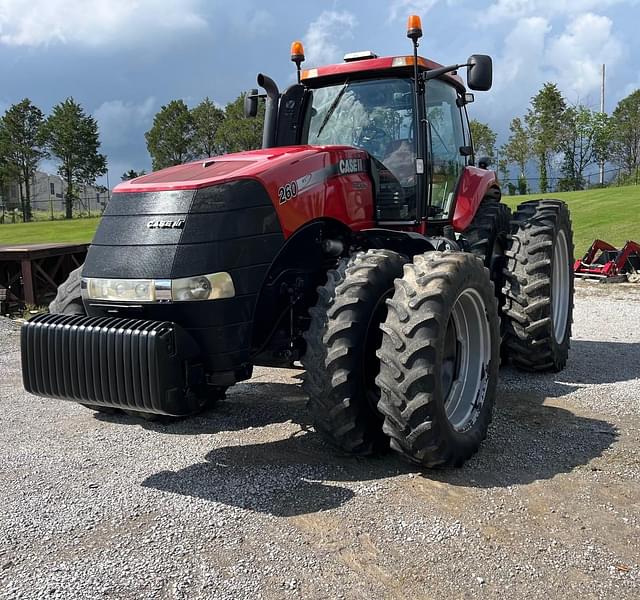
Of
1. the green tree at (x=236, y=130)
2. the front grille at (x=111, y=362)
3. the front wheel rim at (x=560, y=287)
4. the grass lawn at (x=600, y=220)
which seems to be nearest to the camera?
the front grille at (x=111, y=362)

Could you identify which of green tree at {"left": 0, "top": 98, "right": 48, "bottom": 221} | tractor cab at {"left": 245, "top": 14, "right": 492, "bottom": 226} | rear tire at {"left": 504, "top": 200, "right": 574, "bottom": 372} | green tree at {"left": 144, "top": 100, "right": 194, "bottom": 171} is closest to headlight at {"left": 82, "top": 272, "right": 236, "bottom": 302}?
tractor cab at {"left": 245, "top": 14, "right": 492, "bottom": 226}

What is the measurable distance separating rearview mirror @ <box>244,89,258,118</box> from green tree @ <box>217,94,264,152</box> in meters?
39.4

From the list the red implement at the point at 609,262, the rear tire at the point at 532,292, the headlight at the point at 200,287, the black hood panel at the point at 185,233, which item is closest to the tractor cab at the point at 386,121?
the rear tire at the point at 532,292

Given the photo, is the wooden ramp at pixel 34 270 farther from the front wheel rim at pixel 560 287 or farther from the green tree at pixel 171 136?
the green tree at pixel 171 136

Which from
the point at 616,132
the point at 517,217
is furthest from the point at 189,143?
the point at 517,217

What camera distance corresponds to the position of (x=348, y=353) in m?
4.11

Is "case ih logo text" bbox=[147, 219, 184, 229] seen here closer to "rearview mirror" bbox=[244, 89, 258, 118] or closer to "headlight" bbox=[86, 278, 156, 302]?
"headlight" bbox=[86, 278, 156, 302]

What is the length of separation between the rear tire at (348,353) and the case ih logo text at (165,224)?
0.92 m

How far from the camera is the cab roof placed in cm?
555

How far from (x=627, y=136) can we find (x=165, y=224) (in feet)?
205

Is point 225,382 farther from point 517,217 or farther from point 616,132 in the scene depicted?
point 616,132

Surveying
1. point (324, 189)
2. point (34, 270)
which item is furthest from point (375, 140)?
point (34, 270)

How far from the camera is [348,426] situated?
4.21m

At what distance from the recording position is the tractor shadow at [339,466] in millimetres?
4059
